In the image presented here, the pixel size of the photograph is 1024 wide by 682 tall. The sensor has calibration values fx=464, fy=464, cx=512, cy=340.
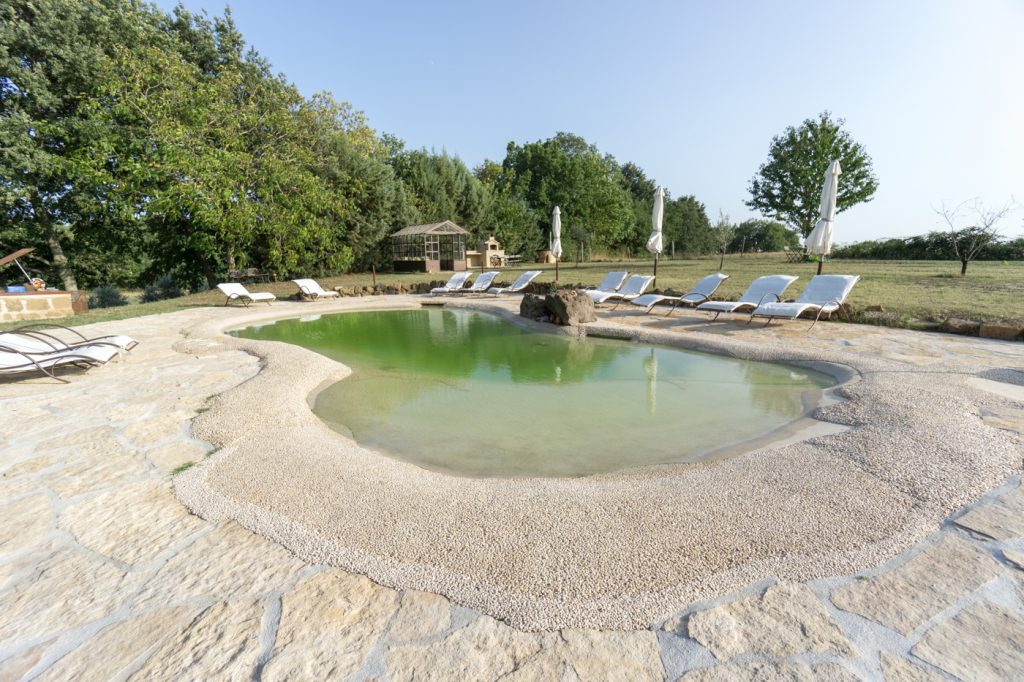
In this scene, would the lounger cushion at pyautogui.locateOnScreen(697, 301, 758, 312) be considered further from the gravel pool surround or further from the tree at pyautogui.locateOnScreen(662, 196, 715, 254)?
the tree at pyautogui.locateOnScreen(662, 196, 715, 254)

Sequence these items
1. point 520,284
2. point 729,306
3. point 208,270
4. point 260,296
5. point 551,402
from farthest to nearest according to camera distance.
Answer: point 208,270 < point 520,284 < point 260,296 < point 729,306 < point 551,402

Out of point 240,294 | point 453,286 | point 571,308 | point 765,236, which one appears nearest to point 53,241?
point 240,294

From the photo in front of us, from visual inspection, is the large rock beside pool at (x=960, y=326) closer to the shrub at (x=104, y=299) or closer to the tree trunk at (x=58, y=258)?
the tree trunk at (x=58, y=258)

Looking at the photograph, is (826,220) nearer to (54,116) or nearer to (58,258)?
(54,116)

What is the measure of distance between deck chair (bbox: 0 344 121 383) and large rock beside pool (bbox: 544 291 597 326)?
6764 millimetres

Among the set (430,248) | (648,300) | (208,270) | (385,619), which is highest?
(430,248)

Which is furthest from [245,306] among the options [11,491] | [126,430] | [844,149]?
[844,149]

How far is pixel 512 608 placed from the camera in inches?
68.1

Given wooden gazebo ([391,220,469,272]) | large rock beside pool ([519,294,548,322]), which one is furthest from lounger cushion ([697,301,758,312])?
wooden gazebo ([391,220,469,272])

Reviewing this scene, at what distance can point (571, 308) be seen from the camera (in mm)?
8992

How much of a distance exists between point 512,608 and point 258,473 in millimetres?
1946

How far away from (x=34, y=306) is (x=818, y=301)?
16347mm

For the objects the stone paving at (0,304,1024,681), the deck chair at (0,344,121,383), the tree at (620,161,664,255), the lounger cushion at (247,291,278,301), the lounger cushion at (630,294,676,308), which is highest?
the tree at (620,161,664,255)

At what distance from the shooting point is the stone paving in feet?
4.89
